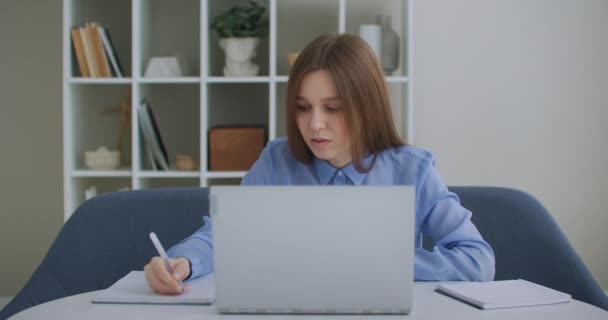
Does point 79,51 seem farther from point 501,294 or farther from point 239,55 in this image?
point 501,294

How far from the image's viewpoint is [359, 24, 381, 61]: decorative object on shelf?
315 centimetres

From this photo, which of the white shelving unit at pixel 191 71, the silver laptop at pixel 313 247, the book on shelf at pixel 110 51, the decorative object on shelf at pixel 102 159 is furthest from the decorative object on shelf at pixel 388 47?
the silver laptop at pixel 313 247

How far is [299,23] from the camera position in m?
3.47

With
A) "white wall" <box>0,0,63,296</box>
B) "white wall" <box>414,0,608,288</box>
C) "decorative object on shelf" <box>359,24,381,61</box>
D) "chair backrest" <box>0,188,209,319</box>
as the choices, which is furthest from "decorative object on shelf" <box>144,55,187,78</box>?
"chair backrest" <box>0,188,209,319</box>

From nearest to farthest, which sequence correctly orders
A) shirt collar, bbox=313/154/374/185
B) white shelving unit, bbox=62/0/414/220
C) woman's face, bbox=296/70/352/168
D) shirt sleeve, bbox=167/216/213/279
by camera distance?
shirt sleeve, bbox=167/216/213/279 < woman's face, bbox=296/70/352/168 < shirt collar, bbox=313/154/374/185 < white shelving unit, bbox=62/0/414/220

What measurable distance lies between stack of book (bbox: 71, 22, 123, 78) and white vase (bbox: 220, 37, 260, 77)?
457 mm

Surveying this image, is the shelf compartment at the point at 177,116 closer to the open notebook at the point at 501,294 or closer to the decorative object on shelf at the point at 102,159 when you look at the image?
the decorative object on shelf at the point at 102,159

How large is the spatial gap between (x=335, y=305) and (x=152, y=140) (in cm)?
221

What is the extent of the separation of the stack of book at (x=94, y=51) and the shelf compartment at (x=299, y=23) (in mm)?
743

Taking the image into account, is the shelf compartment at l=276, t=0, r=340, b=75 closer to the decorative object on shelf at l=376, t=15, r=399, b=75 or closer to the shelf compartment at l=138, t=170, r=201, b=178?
the decorative object on shelf at l=376, t=15, r=399, b=75

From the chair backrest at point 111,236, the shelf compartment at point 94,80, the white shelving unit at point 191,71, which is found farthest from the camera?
the white shelving unit at point 191,71

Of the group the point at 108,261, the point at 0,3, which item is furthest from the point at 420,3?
the point at 108,261

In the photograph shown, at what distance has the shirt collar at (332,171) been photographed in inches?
65.4

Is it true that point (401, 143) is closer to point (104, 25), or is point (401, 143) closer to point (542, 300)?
point (542, 300)
